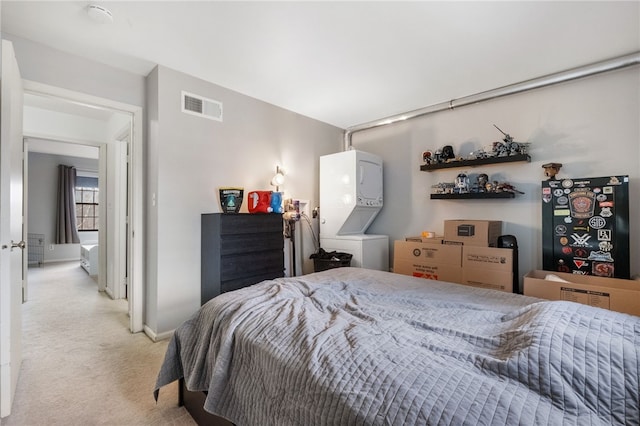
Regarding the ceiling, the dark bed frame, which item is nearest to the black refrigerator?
the ceiling

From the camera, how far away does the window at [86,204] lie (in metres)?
6.91

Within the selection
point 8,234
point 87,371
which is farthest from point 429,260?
point 8,234

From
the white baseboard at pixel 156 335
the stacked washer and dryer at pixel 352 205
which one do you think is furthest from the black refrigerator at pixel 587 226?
the white baseboard at pixel 156 335

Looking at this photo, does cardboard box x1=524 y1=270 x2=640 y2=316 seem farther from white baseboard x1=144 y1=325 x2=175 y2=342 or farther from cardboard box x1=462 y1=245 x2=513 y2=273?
white baseboard x1=144 y1=325 x2=175 y2=342

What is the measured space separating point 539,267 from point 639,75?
1818 millimetres

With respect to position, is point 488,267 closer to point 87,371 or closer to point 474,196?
point 474,196

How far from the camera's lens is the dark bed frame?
130cm

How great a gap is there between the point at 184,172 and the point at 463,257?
2796mm

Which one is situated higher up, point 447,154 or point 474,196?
point 447,154

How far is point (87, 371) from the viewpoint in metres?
2.02

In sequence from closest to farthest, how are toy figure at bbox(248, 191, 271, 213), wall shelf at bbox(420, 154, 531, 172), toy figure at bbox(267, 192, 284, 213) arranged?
wall shelf at bbox(420, 154, 531, 172)
toy figure at bbox(248, 191, 271, 213)
toy figure at bbox(267, 192, 284, 213)

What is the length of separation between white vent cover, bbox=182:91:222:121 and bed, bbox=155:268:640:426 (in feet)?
6.72

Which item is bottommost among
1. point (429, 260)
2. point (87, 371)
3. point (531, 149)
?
point (87, 371)

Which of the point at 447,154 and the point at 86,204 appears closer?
the point at 447,154
